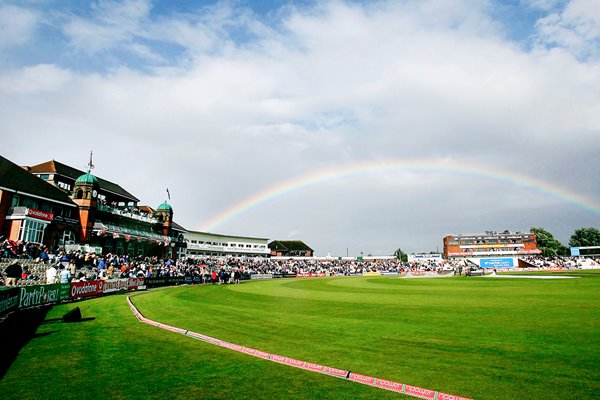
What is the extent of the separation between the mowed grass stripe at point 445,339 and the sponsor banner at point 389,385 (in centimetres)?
40

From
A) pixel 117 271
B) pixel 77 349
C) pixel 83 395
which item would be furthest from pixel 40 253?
pixel 83 395

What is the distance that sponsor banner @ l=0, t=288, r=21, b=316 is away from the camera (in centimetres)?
1401

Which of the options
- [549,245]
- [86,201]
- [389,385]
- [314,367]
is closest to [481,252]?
[549,245]

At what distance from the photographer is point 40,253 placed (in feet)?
112

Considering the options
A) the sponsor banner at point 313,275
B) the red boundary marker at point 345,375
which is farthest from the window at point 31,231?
the sponsor banner at point 313,275

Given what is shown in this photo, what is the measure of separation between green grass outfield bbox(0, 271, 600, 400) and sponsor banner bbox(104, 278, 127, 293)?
1461 cm

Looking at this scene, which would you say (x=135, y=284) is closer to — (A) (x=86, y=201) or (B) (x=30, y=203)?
(B) (x=30, y=203)

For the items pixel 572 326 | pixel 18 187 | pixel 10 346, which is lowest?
pixel 10 346

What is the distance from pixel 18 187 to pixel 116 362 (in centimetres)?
4749

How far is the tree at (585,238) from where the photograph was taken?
515 ft

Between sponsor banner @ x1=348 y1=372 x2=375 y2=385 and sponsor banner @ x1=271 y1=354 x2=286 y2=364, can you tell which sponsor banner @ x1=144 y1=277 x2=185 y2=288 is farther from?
sponsor banner @ x1=348 y1=372 x2=375 y2=385

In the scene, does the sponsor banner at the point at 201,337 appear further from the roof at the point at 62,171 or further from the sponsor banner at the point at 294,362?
the roof at the point at 62,171

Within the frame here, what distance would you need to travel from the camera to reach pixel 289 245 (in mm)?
146250

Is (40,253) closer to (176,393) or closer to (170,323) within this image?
(170,323)
